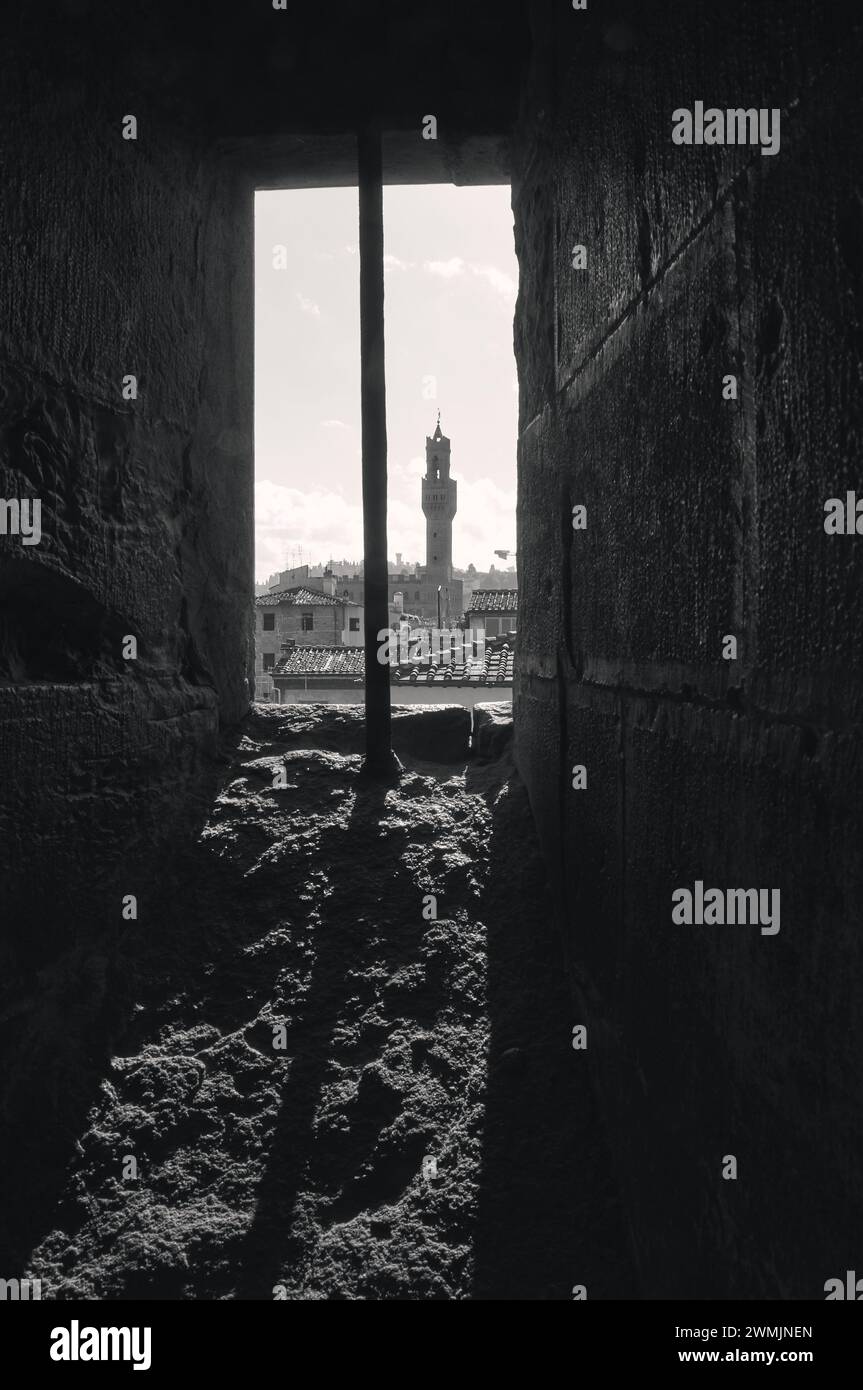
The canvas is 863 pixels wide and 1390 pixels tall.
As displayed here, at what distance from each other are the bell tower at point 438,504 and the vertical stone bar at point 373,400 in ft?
174

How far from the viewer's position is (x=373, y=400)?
2.48 metres

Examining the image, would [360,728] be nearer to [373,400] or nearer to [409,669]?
[373,400]

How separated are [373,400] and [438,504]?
186 ft

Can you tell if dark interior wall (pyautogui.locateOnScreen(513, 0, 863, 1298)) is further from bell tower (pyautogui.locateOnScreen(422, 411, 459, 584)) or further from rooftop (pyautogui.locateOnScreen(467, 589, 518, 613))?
bell tower (pyautogui.locateOnScreen(422, 411, 459, 584))

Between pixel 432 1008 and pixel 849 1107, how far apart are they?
1.22 metres

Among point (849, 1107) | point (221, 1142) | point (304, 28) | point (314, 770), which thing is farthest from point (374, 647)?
point (849, 1107)

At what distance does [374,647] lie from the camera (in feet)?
8.00

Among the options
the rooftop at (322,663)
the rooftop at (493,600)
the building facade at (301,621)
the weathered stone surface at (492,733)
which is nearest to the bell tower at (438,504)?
the building facade at (301,621)

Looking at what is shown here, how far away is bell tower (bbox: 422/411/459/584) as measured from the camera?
57438mm

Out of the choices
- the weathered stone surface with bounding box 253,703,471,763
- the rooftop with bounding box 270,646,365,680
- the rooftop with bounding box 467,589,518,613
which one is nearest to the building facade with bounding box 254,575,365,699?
the rooftop with bounding box 467,589,518,613

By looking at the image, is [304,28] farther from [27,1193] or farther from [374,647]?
[27,1193]

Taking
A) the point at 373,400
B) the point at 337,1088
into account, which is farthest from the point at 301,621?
the point at 337,1088

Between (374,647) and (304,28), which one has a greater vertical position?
(304,28)

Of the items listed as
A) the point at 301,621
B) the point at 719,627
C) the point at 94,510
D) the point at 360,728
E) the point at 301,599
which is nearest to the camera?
the point at 719,627
